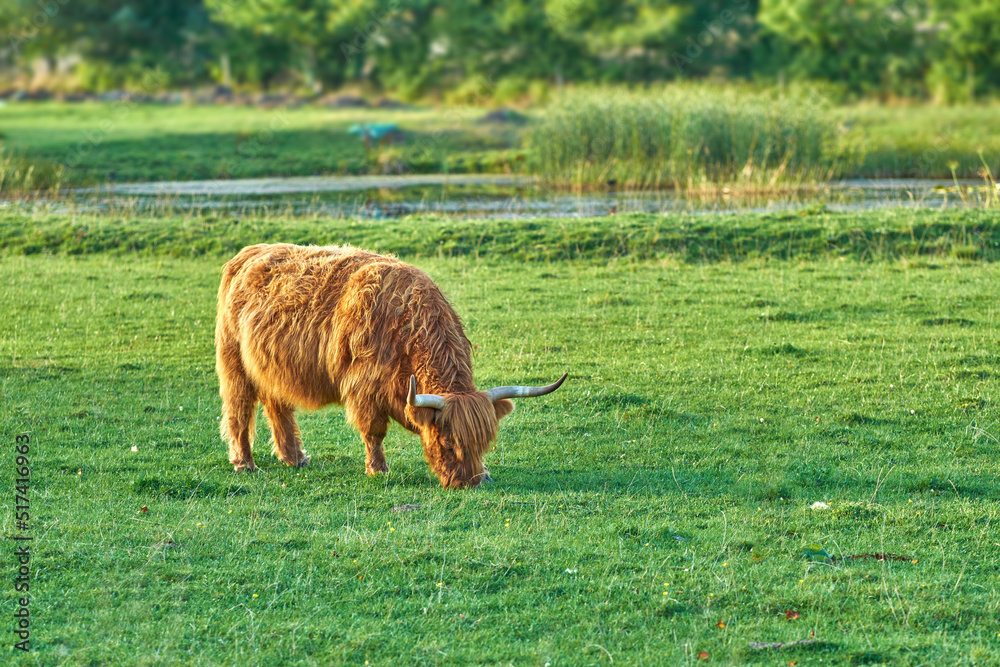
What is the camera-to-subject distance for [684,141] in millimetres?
27594

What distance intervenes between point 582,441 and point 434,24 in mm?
55202

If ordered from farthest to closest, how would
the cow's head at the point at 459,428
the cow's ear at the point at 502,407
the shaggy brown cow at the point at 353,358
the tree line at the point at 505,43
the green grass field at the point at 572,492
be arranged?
the tree line at the point at 505,43 < the cow's ear at the point at 502,407 < the shaggy brown cow at the point at 353,358 < the cow's head at the point at 459,428 < the green grass field at the point at 572,492

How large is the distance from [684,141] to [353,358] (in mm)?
20597

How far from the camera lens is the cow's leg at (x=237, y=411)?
9070mm

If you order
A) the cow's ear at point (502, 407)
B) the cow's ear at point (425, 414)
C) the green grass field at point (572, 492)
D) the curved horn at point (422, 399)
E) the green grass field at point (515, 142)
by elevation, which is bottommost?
the green grass field at point (515, 142)

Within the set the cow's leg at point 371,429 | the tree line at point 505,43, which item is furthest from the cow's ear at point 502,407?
the tree line at point 505,43

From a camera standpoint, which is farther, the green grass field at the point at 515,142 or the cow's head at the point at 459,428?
the green grass field at the point at 515,142

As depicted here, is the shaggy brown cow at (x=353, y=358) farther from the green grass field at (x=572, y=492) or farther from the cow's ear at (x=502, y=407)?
the green grass field at (x=572, y=492)

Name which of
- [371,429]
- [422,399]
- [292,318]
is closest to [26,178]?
[292,318]

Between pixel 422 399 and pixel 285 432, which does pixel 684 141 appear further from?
pixel 422 399

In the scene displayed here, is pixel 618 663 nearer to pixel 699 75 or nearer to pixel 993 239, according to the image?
pixel 993 239

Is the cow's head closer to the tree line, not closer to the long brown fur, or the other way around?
the long brown fur

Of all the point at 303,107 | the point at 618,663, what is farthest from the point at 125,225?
the point at 303,107

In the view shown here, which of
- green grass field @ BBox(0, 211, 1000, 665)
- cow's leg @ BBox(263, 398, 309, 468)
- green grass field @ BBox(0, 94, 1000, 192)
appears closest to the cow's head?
green grass field @ BBox(0, 211, 1000, 665)
